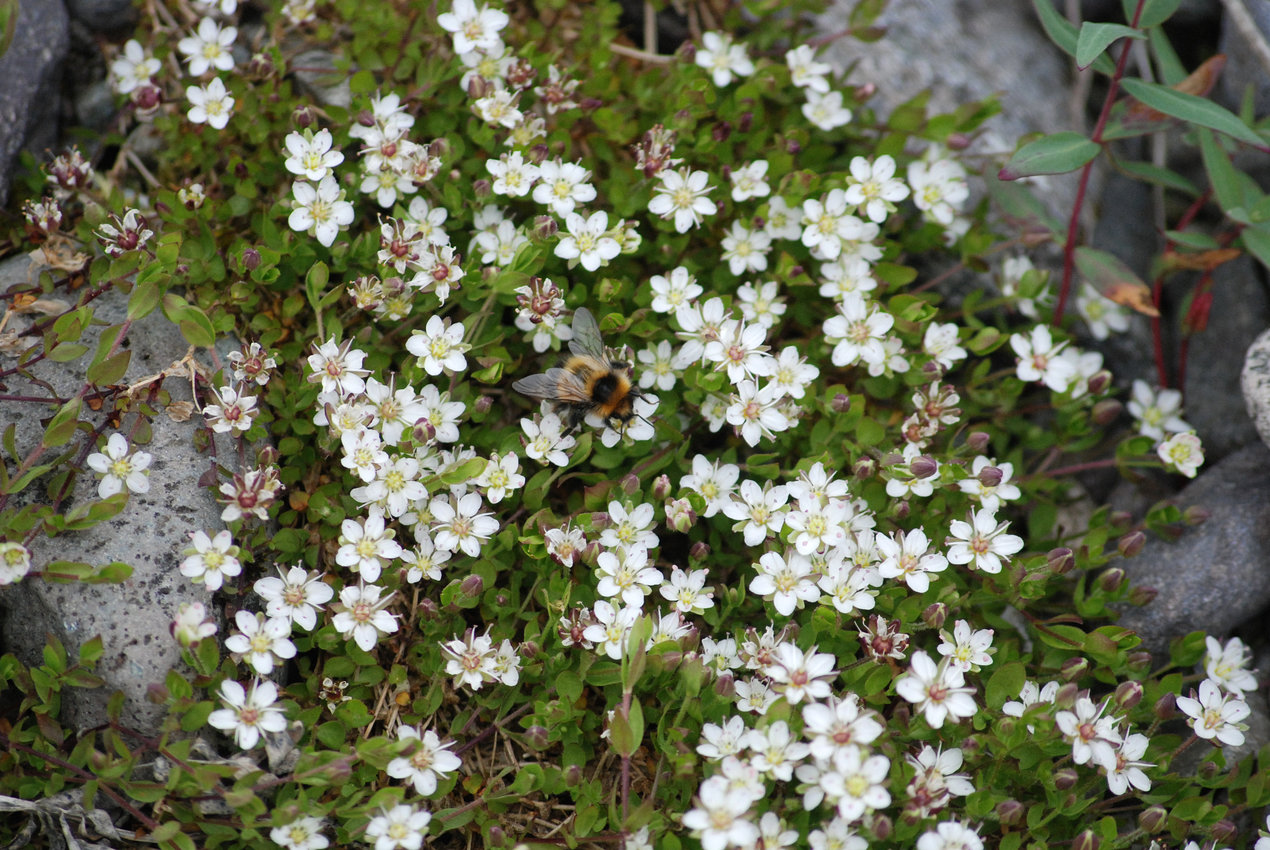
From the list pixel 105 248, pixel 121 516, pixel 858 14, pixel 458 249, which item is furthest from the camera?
pixel 858 14

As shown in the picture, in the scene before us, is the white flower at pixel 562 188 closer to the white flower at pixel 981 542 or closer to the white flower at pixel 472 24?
the white flower at pixel 472 24

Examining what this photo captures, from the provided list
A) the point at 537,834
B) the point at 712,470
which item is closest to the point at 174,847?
the point at 537,834

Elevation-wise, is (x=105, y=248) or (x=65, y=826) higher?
(x=105, y=248)

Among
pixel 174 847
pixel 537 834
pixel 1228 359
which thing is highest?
pixel 1228 359

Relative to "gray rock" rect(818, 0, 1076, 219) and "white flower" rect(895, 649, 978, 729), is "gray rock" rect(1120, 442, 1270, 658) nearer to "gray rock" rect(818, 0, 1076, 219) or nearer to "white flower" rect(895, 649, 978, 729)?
"white flower" rect(895, 649, 978, 729)

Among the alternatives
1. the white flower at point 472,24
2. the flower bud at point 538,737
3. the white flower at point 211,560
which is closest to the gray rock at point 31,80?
the white flower at point 472,24

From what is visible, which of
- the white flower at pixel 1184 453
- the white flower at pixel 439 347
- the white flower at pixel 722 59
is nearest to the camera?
the white flower at pixel 439 347

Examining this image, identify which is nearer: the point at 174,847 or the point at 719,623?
the point at 174,847

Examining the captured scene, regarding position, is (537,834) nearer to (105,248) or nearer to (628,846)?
(628,846)
